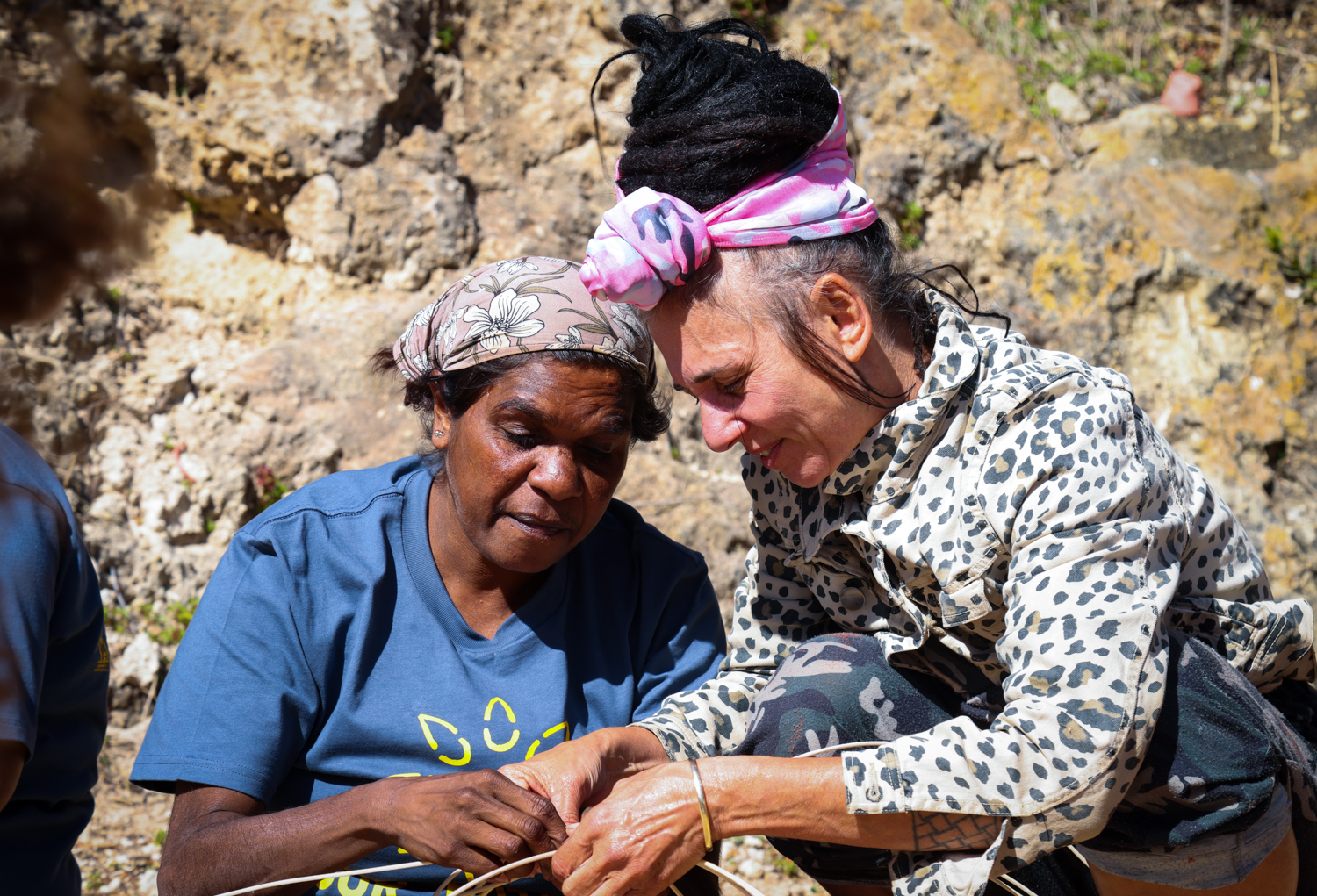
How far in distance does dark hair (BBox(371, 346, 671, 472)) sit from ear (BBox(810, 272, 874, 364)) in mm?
440

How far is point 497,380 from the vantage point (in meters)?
2.06

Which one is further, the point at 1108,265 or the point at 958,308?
the point at 1108,265

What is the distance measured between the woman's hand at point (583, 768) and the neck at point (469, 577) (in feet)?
1.13

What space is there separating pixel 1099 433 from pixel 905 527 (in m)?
0.40

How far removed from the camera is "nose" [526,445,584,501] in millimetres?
2025

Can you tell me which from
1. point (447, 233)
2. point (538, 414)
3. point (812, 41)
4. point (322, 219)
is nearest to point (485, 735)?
point (538, 414)

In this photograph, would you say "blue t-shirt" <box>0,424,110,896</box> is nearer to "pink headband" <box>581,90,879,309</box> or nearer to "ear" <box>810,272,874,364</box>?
"pink headband" <box>581,90,879,309</box>

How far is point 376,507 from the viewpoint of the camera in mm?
2174

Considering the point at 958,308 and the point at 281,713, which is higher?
the point at 958,308

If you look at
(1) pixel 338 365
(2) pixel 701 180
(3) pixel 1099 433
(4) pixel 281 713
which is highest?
(2) pixel 701 180

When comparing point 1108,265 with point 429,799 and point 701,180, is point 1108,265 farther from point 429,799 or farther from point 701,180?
point 429,799

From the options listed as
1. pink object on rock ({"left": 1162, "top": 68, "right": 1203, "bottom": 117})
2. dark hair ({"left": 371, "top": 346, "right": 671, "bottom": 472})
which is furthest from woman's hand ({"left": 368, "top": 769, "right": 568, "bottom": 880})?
pink object on rock ({"left": 1162, "top": 68, "right": 1203, "bottom": 117})

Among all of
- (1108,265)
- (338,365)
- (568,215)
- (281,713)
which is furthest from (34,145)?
(1108,265)

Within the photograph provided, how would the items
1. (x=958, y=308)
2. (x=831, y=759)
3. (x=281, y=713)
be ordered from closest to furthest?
(x=831, y=759), (x=281, y=713), (x=958, y=308)
